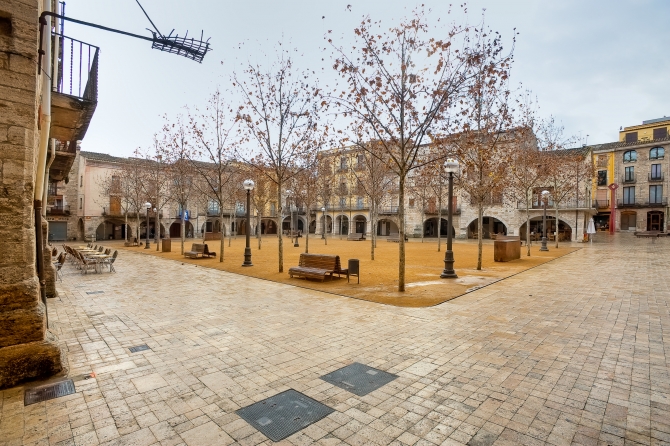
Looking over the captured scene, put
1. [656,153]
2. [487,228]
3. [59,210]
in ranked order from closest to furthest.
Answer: [59,210]
[487,228]
[656,153]

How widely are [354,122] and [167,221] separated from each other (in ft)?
128

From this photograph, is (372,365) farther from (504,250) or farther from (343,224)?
(343,224)

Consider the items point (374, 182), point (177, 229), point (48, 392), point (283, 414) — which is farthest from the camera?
point (177, 229)

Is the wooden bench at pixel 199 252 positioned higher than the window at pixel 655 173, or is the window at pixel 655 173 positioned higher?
the window at pixel 655 173

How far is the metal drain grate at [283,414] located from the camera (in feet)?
10.7

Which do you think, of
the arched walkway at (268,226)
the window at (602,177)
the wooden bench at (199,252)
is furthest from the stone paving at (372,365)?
the window at (602,177)

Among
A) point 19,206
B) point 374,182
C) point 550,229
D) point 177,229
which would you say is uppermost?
point 374,182

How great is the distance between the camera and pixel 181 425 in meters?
3.32

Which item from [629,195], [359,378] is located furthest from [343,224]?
[359,378]

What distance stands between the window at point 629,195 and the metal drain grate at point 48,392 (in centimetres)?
6130

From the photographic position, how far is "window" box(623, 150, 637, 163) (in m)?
46.3

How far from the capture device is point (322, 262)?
12.0m

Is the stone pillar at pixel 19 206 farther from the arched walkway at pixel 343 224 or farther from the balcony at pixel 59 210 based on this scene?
the arched walkway at pixel 343 224

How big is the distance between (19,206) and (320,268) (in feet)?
28.2
